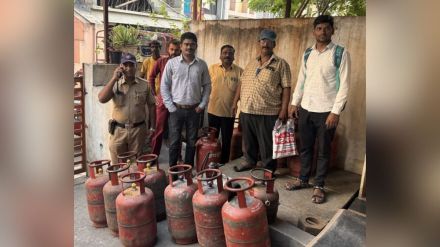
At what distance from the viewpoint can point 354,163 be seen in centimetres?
482

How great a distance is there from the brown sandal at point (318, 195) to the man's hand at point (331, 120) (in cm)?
77

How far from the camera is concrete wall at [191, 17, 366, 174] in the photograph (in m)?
4.62

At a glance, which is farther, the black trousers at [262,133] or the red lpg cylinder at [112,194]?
the black trousers at [262,133]

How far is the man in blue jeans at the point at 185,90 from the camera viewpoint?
459cm

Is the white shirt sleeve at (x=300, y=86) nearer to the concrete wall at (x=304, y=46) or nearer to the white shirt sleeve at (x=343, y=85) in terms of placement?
the white shirt sleeve at (x=343, y=85)

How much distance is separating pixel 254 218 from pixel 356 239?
96cm

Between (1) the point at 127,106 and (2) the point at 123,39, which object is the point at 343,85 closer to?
(1) the point at 127,106

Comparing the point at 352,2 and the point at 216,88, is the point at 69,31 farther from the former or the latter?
the point at 352,2

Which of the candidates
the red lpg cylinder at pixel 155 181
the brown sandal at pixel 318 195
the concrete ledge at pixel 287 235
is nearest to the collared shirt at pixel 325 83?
the brown sandal at pixel 318 195

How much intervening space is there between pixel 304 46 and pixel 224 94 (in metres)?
1.50

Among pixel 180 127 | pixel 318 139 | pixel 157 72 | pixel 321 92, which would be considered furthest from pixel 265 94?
pixel 157 72

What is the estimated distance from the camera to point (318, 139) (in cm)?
377

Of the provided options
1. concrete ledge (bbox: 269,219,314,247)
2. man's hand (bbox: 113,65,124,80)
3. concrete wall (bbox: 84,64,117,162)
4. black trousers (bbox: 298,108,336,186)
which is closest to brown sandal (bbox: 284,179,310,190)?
black trousers (bbox: 298,108,336,186)

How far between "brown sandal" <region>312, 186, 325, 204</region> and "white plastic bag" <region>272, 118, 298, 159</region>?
0.63 metres
